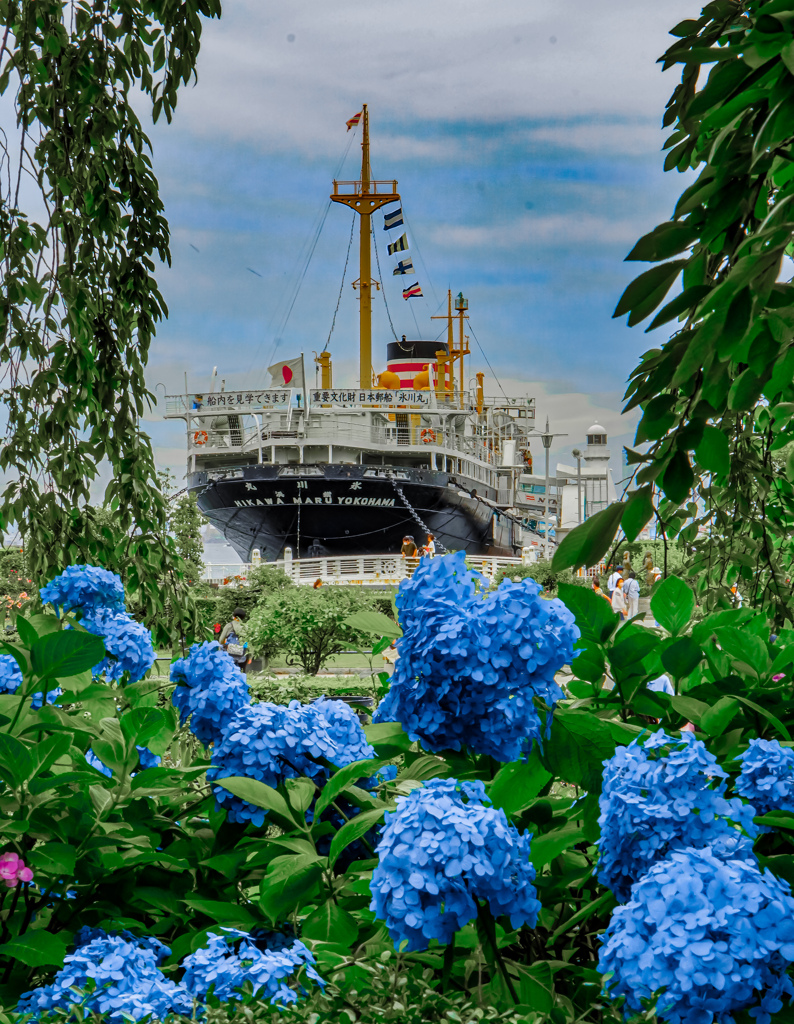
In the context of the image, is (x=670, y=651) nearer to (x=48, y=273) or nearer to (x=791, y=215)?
(x=791, y=215)

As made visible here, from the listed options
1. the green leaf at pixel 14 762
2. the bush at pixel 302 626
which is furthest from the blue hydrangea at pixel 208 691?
the bush at pixel 302 626

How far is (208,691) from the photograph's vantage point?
1.56m

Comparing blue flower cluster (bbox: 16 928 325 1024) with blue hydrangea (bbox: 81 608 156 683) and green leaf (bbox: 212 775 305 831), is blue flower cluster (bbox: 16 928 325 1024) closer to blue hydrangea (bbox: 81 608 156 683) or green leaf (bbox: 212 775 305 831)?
green leaf (bbox: 212 775 305 831)

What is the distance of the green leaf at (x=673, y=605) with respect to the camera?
5.64 ft

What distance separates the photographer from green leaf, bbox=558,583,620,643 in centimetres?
155

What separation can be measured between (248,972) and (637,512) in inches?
25.9

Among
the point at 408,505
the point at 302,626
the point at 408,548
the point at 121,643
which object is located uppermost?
the point at 408,505

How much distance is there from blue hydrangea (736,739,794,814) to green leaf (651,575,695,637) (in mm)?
484

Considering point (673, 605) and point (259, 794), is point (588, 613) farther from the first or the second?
point (259, 794)

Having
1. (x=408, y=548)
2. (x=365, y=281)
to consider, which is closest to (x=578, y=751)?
(x=408, y=548)

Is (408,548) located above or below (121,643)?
above

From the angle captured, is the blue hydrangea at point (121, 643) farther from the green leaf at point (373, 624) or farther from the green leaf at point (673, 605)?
the green leaf at point (673, 605)

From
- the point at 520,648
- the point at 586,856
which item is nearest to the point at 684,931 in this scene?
the point at 520,648

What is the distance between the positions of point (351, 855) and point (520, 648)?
0.51 metres
